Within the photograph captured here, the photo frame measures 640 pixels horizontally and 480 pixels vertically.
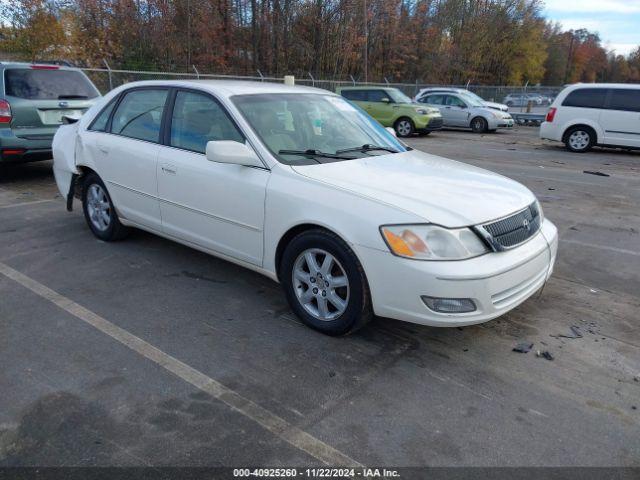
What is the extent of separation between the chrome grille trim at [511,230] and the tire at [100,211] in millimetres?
3587

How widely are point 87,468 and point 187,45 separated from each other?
96.4 feet

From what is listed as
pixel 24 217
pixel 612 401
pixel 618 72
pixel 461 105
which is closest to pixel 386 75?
pixel 461 105

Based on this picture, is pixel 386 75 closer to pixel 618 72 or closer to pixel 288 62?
pixel 288 62

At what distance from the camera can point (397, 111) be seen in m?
18.0

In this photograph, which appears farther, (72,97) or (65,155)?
(72,97)

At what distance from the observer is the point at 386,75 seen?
146 feet

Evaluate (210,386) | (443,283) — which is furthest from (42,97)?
(443,283)

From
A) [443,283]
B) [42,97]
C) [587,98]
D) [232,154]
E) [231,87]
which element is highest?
[587,98]

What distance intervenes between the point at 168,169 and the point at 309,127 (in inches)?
47.7

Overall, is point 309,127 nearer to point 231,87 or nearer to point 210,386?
point 231,87

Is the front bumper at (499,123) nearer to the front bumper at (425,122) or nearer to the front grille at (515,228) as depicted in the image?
the front bumper at (425,122)

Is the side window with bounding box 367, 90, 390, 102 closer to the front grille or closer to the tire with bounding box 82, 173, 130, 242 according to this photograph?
the tire with bounding box 82, 173, 130, 242

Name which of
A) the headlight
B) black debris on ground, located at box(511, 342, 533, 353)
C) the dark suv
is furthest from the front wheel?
the headlight

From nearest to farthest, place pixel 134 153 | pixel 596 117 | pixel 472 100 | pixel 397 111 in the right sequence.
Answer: pixel 134 153, pixel 596 117, pixel 397 111, pixel 472 100
